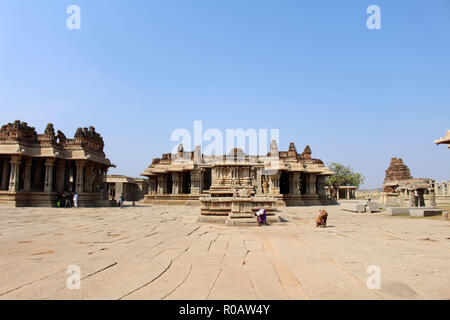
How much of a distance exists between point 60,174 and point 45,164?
1.64 m

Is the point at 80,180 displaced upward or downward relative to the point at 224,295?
upward

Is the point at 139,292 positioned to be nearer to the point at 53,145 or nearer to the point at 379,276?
the point at 379,276

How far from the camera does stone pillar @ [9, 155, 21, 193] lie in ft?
71.8

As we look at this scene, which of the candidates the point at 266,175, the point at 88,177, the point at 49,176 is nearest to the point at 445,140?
the point at 266,175

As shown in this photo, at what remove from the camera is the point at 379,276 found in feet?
12.5

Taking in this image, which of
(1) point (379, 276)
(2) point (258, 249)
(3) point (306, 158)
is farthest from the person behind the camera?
(3) point (306, 158)

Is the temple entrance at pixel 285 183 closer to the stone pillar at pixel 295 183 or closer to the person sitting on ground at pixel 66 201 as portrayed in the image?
the stone pillar at pixel 295 183

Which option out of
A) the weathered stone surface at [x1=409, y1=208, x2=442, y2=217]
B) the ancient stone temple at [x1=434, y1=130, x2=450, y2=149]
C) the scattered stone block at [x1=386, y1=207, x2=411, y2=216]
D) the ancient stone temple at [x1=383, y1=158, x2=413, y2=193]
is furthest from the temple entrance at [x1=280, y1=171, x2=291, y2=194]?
the ancient stone temple at [x1=383, y1=158, x2=413, y2=193]

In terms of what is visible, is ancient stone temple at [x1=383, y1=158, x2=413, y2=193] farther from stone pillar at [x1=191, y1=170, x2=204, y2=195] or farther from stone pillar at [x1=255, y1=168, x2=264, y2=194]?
stone pillar at [x1=191, y1=170, x2=204, y2=195]

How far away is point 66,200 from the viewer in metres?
22.9

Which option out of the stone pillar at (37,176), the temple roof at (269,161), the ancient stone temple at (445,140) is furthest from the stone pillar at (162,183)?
the ancient stone temple at (445,140)
